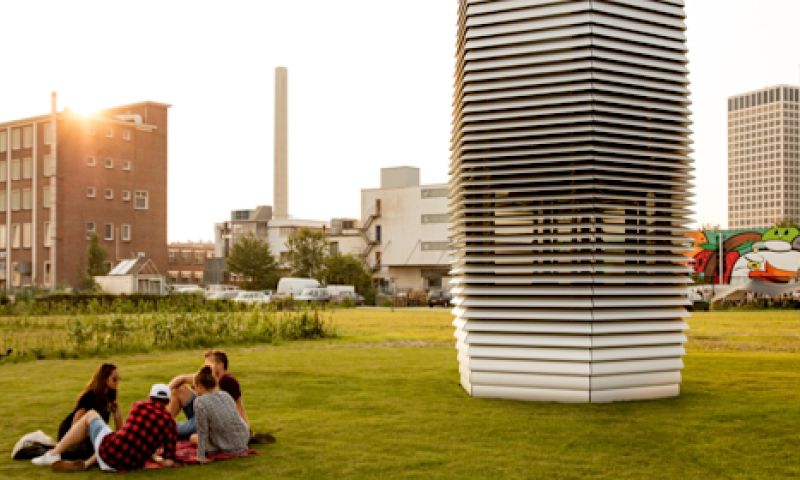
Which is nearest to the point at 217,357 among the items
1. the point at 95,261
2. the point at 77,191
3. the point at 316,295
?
the point at 316,295

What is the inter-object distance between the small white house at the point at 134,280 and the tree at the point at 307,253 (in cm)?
2662

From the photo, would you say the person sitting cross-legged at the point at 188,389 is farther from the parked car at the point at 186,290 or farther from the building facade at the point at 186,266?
the building facade at the point at 186,266

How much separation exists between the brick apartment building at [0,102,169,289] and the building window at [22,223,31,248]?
9 centimetres

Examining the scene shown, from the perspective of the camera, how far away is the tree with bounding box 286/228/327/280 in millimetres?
86819

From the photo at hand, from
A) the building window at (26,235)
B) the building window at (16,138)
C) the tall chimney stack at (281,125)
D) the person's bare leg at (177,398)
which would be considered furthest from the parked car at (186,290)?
the tall chimney stack at (281,125)

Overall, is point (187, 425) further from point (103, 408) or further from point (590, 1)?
point (590, 1)

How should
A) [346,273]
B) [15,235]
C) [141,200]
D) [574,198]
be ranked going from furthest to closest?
[141,200] → [346,273] → [15,235] → [574,198]

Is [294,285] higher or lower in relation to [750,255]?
lower

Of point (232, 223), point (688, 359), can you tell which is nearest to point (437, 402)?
point (688, 359)

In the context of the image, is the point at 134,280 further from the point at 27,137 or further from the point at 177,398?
the point at 177,398

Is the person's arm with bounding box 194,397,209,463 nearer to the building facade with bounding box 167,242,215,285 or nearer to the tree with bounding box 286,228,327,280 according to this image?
the tree with bounding box 286,228,327,280

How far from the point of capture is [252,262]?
9112 cm

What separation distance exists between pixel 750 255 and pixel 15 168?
6032cm

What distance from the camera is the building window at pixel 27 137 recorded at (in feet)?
256
